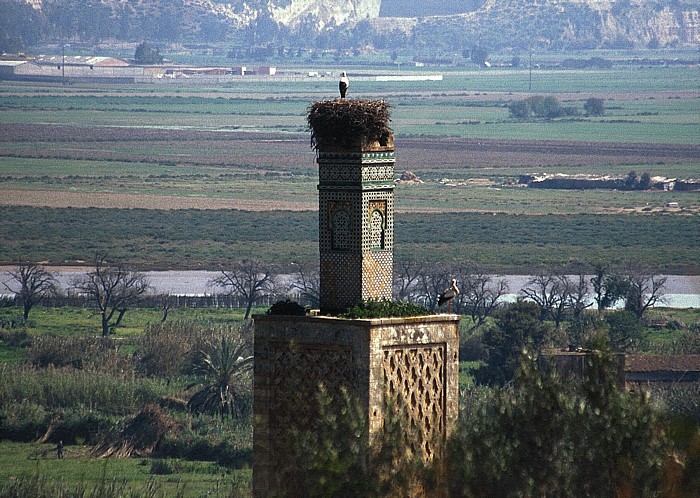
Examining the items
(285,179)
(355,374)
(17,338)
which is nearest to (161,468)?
(17,338)

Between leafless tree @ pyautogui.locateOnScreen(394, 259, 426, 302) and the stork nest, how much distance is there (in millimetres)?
46821

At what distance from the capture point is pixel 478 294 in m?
69.7

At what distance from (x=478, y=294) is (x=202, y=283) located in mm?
13905

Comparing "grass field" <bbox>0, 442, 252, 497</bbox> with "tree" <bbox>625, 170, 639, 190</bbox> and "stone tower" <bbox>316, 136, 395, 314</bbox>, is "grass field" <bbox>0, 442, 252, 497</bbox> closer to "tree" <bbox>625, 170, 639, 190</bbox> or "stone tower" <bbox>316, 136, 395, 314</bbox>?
"stone tower" <bbox>316, 136, 395, 314</bbox>

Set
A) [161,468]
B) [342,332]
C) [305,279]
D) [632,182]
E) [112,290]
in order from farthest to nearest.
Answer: [632,182] → [305,279] → [112,290] → [161,468] → [342,332]

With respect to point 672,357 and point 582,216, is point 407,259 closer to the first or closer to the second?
point 582,216

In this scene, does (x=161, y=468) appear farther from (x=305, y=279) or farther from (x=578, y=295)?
(x=305, y=279)

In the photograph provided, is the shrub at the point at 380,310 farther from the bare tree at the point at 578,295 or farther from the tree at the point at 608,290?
the tree at the point at 608,290

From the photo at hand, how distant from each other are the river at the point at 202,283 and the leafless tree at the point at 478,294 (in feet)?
2.18

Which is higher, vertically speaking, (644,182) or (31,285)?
(31,285)

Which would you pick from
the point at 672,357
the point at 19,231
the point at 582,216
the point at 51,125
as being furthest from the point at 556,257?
the point at 51,125

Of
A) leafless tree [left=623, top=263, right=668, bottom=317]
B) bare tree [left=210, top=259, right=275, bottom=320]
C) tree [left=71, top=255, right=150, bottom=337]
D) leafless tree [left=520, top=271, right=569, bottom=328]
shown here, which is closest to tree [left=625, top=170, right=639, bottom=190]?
leafless tree [left=623, top=263, right=668, bottom=317]

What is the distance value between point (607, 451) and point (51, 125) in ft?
454

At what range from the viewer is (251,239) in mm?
96688
